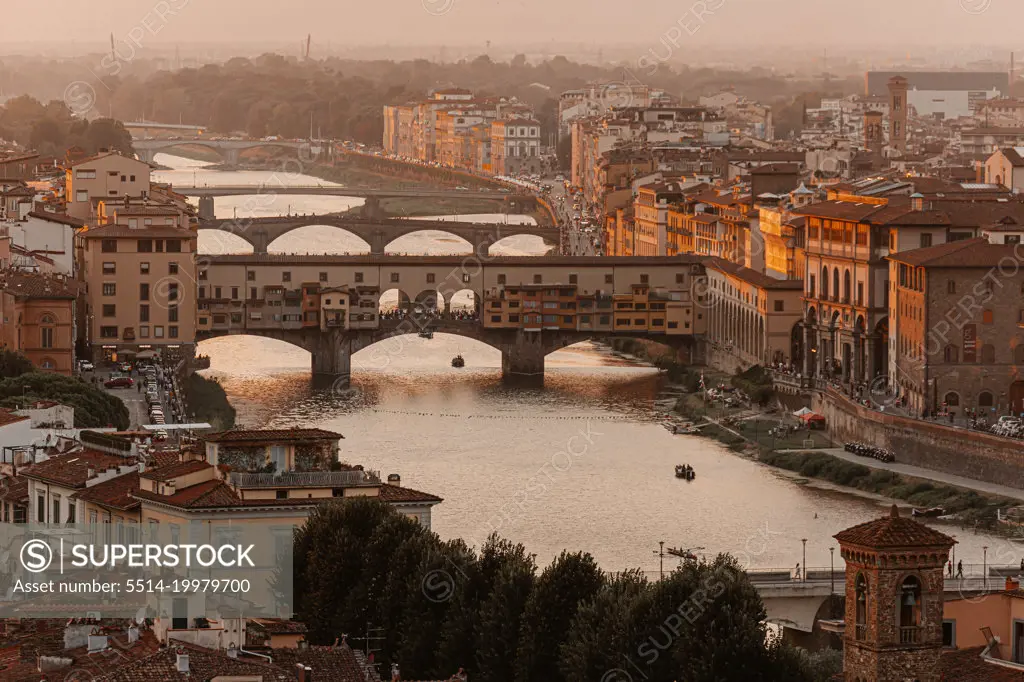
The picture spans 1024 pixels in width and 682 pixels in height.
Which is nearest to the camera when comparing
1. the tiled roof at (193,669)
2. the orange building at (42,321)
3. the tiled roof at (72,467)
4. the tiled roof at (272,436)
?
the tiled roof at (193,669)

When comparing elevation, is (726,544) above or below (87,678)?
below

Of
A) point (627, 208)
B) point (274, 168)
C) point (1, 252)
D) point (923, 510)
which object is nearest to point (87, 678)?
point (923, 510)

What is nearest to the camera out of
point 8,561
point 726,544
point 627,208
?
point 8,561

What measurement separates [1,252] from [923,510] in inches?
495

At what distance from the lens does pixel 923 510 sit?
2978cm

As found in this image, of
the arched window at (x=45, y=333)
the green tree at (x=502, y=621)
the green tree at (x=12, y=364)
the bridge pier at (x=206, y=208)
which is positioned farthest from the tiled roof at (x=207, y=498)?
the bridge pier at (x=206, y=208)

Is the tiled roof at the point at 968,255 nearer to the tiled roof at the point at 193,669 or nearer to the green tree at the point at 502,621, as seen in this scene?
the green tree at the point at 502,621

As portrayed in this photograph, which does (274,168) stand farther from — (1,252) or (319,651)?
(319,651)

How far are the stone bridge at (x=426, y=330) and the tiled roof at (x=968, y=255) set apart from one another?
8.66 metres

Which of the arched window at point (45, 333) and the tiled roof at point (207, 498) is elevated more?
the tiled roof at point (207, 498)

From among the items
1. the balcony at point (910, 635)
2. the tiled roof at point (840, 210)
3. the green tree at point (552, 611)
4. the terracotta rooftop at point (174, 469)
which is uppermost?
the tiled roof at point (840, 210)

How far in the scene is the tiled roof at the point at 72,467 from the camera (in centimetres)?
1959

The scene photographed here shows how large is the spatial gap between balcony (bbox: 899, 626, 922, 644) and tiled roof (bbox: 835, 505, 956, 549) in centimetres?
37

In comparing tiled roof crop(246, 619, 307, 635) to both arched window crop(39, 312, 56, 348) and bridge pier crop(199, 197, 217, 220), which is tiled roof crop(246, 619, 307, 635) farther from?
bridge pier crop(199, 197, 217, 220)
